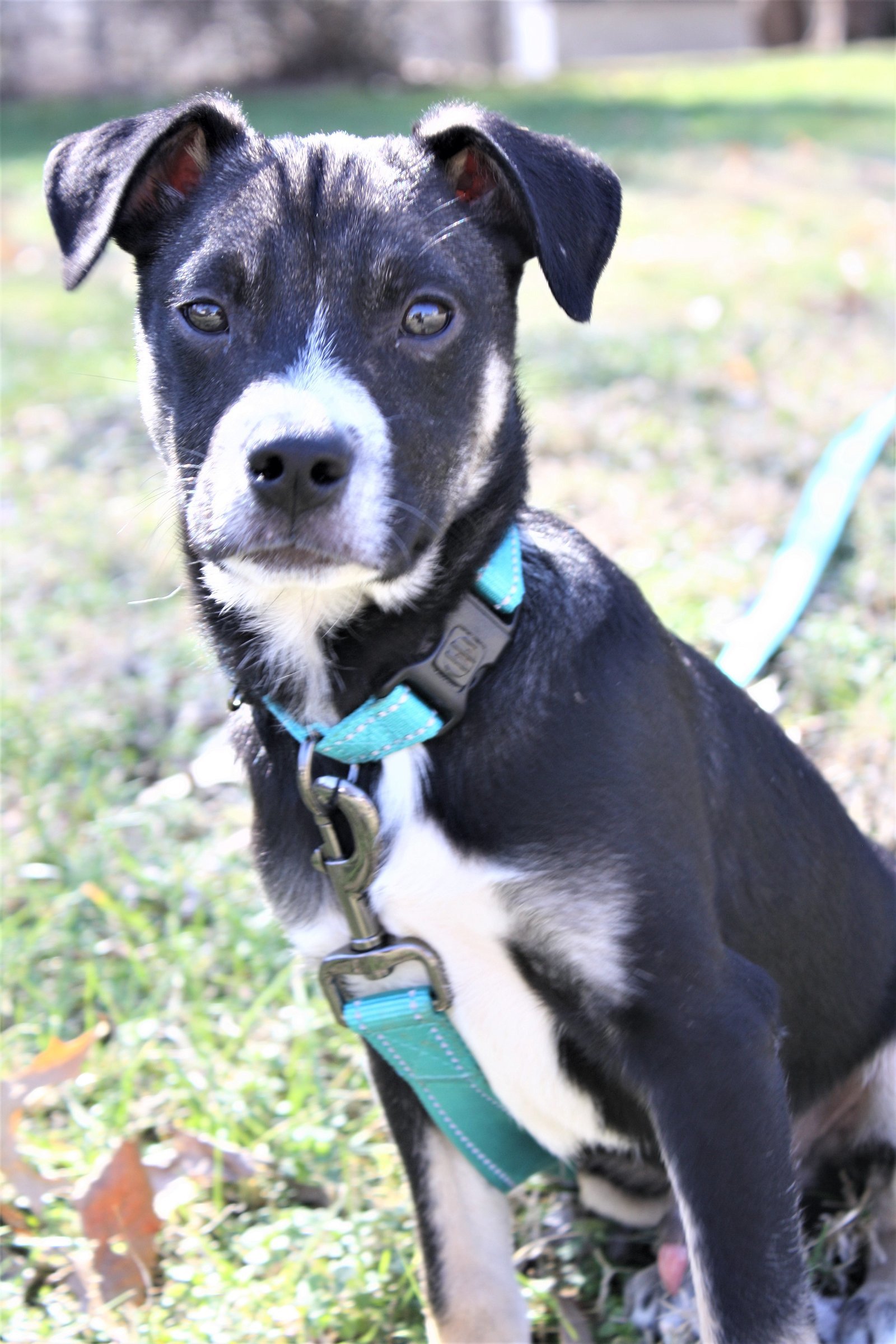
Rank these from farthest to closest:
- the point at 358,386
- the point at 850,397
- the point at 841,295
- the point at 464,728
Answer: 1. the point at 841,295
2. the point at 850,397
3. the point at 464,728
4. the point at 358,386

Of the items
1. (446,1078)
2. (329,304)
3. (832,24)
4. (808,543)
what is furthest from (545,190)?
(832,24)

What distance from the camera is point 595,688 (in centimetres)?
231

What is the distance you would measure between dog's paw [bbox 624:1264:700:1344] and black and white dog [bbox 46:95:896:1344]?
0.18 m

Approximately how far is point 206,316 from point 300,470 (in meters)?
0.43

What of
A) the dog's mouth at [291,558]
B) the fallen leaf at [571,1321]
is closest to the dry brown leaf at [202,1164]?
the fallen leaf at [571,1321]

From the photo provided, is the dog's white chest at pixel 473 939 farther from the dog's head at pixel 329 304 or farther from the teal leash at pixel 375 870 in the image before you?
the dog's head at pixel 329 304

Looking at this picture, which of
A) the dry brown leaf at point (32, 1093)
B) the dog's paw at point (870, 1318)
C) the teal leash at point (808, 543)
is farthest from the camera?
the teal leash at point (808, 543)

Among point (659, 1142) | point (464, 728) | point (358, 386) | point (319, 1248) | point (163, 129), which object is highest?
point (163, 129)

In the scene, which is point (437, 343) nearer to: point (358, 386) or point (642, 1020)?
point (358, 386)

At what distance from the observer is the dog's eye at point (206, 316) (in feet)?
7.56

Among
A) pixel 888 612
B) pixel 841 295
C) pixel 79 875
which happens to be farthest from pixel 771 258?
pixel 79 875

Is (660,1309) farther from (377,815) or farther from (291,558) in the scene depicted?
(291,558)

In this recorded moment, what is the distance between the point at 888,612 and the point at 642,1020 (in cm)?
253

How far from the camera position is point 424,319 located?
7.52 feet
